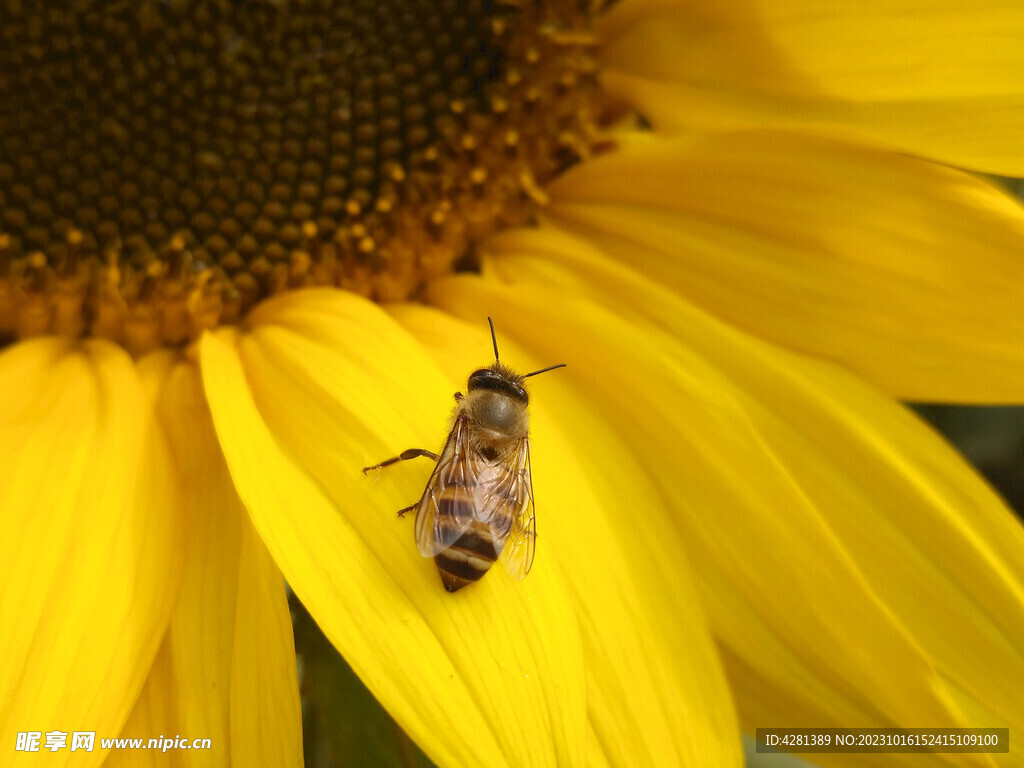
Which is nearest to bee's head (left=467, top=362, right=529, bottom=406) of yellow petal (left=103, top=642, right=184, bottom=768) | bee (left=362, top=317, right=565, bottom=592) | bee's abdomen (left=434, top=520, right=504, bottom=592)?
bee (left=362, top=317, right=565, bottom=592)

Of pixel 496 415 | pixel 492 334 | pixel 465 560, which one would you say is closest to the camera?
pixel 465 560

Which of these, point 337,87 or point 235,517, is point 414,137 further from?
point 235,517

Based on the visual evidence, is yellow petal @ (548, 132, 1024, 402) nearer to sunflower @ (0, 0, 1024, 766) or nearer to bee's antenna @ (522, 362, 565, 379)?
sunflower @ (0, 0, 1024, 766)

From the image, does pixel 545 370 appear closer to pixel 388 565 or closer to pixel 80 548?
pixel 388 565

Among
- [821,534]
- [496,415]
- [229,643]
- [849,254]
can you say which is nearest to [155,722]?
[229,643]

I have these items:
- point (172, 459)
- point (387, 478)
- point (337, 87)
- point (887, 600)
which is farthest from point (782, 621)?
point (337, 87)

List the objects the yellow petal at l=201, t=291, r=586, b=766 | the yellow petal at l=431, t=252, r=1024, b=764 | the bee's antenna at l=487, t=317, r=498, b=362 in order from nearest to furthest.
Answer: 1. the yellow petal at l=201, t=291, r=586, b=766
2. the yellow petal at l=431, t=252, r=1024, b=764
3. the bee's antenna at l=487, t=317, r=498, b=362
